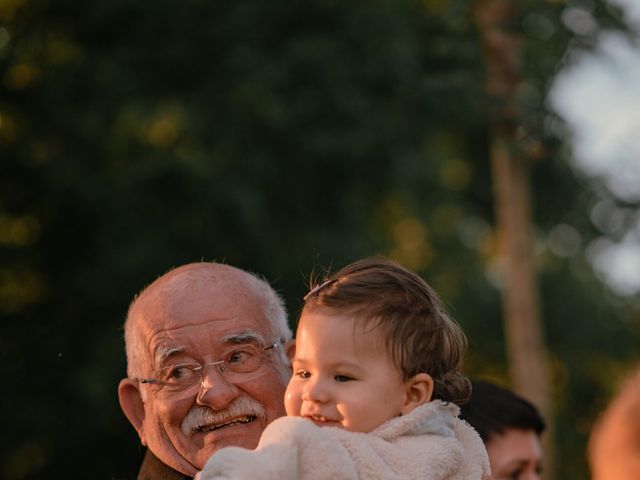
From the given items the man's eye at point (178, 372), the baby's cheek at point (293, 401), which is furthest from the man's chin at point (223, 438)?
the baby's cheek at point (293, 401)

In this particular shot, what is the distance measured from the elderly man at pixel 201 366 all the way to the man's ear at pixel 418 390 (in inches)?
48.1

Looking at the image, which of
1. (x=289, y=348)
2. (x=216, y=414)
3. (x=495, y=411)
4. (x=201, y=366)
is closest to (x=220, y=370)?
(x=201, y=366)

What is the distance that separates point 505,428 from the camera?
5.07 meters

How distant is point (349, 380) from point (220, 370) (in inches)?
55.2

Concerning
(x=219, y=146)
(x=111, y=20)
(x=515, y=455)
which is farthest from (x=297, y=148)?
(x=515, y=455)

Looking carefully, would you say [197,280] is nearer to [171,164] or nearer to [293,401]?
[293,401]

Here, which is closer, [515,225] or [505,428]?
[505,428]

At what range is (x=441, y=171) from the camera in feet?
54.3

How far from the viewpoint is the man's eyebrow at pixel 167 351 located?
452 cm

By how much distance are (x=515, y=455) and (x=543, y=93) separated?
18.0 feet

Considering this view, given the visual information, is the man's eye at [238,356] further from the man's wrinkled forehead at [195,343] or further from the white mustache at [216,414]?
the white mustache at [216,414]

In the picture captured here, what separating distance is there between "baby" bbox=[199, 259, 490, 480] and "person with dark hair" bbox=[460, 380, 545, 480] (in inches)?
64.8

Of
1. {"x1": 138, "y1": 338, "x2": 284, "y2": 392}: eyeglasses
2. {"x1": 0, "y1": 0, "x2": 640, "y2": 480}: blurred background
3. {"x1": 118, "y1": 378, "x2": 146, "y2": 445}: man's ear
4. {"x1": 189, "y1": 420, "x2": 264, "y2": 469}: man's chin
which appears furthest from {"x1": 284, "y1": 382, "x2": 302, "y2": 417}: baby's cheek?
{"x1": 0, "y1": 0, "x2": 640, "y2": 480}: blurred background

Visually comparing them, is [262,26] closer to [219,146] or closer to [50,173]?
[219,146]
